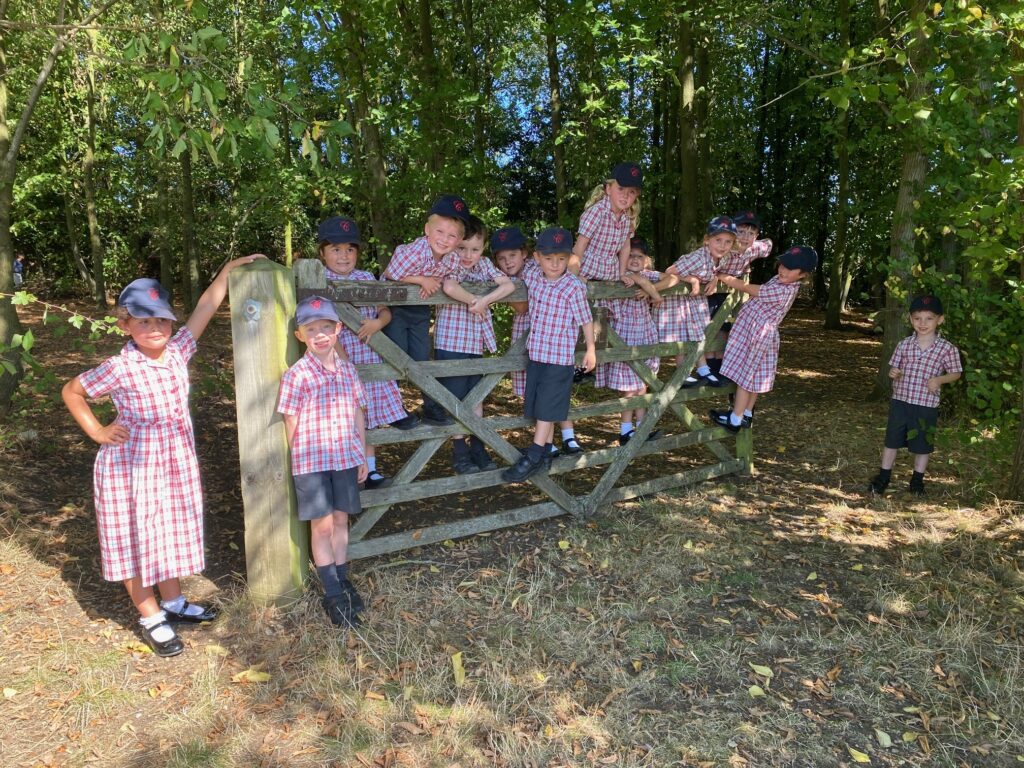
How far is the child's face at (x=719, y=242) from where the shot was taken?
592 centimetres

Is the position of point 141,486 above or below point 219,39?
below

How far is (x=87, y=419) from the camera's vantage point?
336 cm

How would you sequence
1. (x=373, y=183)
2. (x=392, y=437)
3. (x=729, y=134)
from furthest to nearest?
(x=729, y=134), (x=373, y=183), (x=392, y=437)

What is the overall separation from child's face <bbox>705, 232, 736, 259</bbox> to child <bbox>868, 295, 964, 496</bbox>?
1.53 m

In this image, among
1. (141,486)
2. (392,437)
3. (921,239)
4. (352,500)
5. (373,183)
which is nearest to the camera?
(141,486)

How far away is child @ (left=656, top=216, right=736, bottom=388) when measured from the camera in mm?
5879

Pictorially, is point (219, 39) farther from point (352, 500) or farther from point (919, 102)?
point (919, 102)

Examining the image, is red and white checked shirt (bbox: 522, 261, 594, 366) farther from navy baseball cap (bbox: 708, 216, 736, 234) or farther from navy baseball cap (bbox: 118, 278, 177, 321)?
navy baseball cap (bbox: 118, 278, 177, 321)

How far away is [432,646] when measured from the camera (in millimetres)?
3766

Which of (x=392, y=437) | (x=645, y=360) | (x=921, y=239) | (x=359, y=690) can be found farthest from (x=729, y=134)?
(x=359, y=690)

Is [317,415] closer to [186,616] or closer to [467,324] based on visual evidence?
[186,616]

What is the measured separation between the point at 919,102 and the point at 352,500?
14.1 ft

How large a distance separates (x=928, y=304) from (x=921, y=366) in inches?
19.4

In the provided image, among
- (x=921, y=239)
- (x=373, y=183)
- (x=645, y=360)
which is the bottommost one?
(x=645, y=360)
